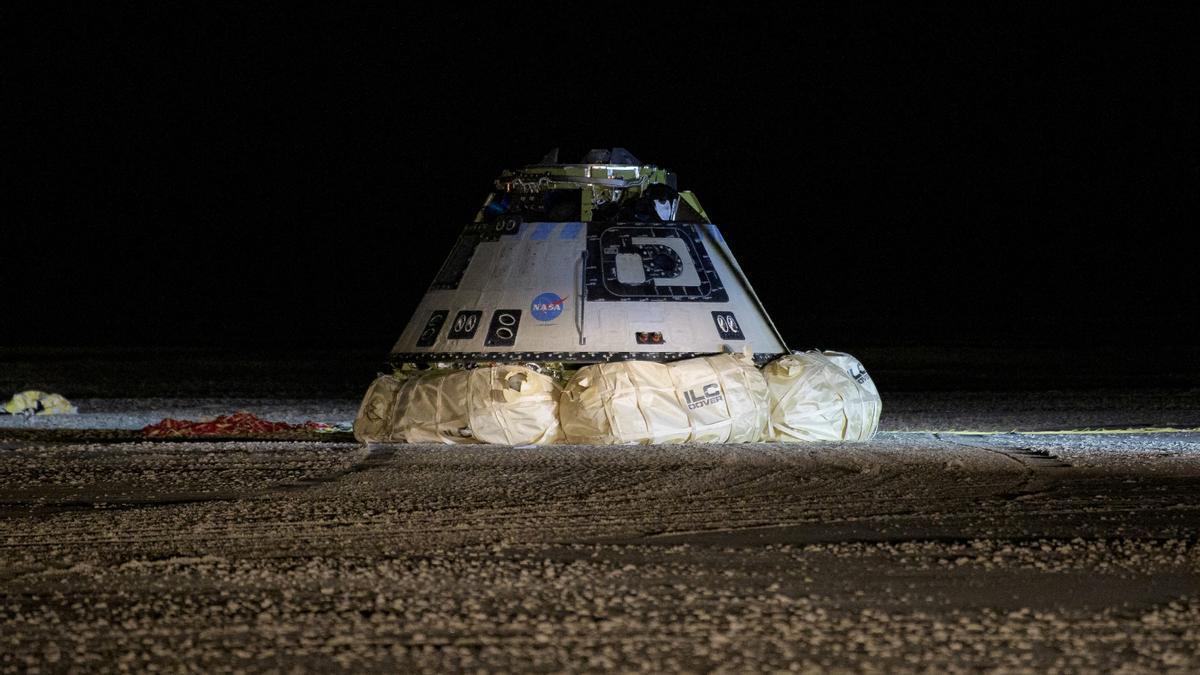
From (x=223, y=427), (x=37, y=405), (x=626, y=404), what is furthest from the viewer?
(x=37, y=405)

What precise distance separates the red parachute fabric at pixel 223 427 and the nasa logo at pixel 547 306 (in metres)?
2.93

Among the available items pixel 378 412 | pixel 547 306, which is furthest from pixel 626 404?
pixel 378 412

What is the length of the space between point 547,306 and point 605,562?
5.76 m

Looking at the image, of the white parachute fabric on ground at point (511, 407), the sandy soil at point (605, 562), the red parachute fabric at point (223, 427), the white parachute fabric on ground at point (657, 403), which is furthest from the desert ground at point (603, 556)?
the red parachute fabric at point (223, 427)

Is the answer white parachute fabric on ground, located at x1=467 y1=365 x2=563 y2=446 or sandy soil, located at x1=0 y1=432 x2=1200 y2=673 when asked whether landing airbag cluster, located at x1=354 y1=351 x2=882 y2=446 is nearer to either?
white parachute fabric on ground, located at x1=467 y1=365 x2=563 y2=446

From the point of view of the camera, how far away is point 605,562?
6.91m

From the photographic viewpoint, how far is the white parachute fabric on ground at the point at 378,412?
12172 millimetres

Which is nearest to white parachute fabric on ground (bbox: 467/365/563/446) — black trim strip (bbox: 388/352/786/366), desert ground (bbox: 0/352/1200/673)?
desert ground (bbox: 0/352/1200/673)

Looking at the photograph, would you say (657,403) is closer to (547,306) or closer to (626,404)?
(626,404)

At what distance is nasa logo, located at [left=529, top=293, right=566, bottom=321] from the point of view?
491 inches

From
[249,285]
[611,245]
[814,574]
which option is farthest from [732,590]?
[249,285]

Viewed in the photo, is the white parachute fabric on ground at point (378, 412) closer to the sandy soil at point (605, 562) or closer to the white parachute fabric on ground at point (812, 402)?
the sandy soil at point (605, 562)

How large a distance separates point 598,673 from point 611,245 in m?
7.99

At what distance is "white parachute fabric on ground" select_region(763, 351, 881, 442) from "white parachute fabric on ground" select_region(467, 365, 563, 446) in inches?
70.2
